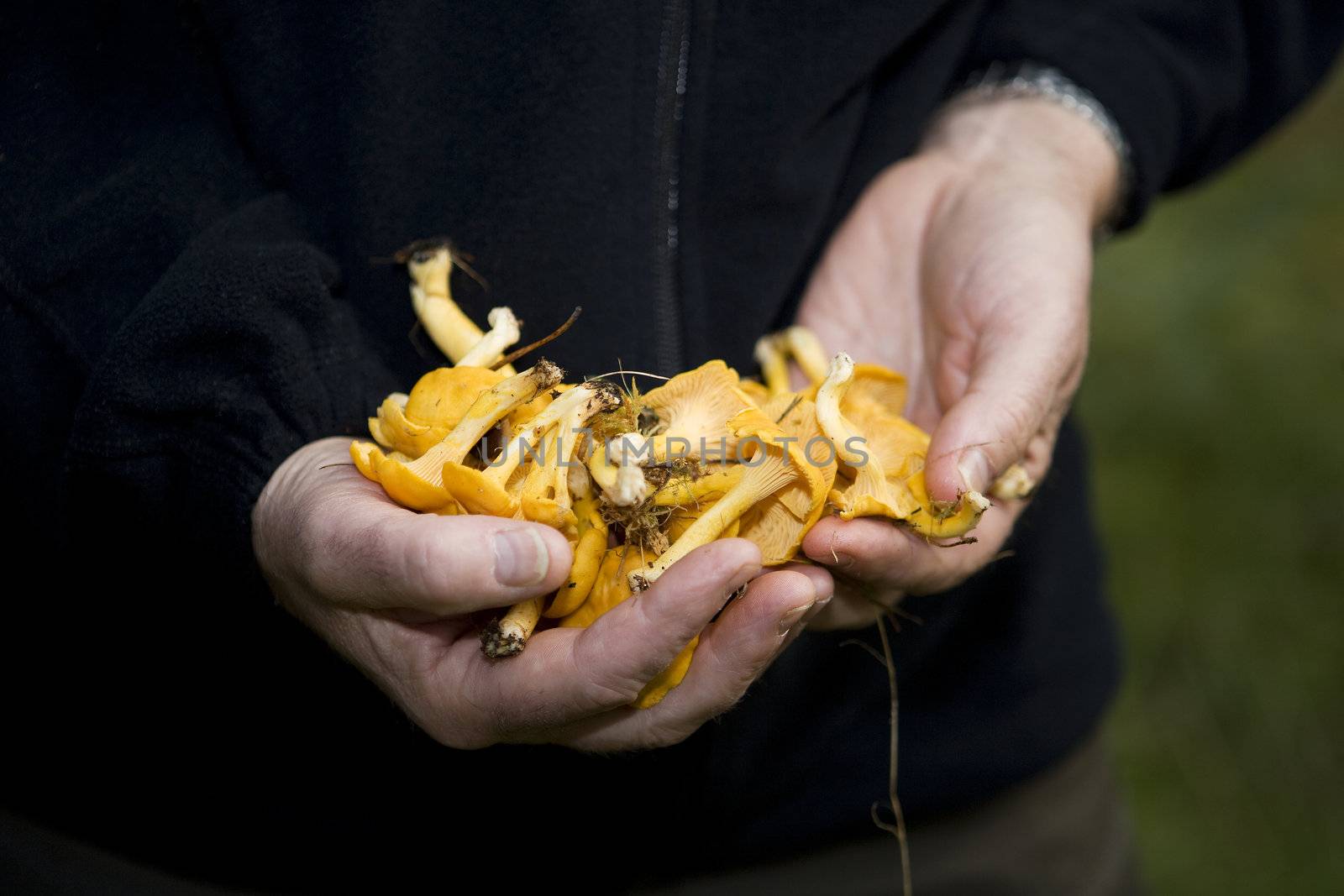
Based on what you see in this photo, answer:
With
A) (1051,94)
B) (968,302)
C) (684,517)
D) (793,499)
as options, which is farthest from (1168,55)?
(684,517)

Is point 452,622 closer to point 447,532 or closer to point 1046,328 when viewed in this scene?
point 447,532

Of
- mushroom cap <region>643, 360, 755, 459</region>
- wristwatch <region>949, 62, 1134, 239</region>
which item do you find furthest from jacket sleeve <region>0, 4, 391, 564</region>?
wristwatch <region>949, 62, 1134, 239</region>

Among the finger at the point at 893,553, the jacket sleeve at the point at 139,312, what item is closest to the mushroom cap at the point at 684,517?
the finger at the point at 893,553

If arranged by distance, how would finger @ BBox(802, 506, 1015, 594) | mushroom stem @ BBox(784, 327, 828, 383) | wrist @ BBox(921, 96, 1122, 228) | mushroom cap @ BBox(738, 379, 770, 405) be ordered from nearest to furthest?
finger @ BBox(802, 506, 1015, 594) < mushroom cap @ BBox(738, 379, 770, 405) < mushroom stem @ BBox(784, 327, 828, 383) < wrist @ BBox(921, 96, 1122, 228)

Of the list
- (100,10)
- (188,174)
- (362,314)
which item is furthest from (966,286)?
(100,10)

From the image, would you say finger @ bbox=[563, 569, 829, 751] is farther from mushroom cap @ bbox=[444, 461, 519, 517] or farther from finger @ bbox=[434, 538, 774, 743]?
mushroom cap @ bbox=[444, 461, 519, 517]
